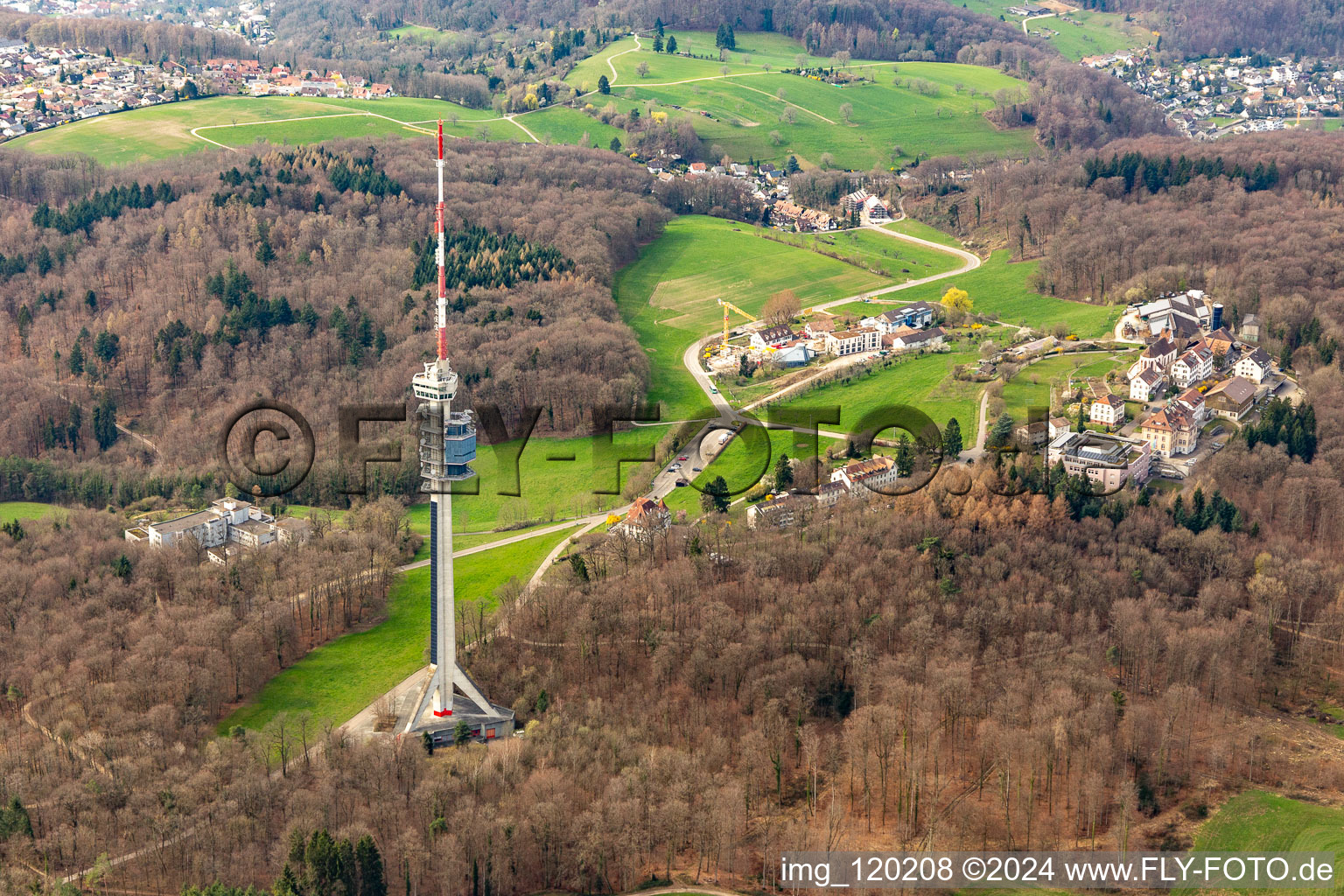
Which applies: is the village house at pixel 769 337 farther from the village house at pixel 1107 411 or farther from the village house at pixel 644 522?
the village house at pixel 644 522

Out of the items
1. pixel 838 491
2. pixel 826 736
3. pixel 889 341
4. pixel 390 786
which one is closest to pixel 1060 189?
pixel 889 341

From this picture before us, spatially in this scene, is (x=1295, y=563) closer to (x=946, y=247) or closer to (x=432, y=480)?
(x=432, y=480)

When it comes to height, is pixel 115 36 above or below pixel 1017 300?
above

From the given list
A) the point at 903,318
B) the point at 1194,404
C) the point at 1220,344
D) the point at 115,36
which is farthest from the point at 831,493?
the point at 115,36

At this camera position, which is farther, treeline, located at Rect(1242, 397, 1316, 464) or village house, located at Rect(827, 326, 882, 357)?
village house, located at Rect(827, 326, 882, 357)

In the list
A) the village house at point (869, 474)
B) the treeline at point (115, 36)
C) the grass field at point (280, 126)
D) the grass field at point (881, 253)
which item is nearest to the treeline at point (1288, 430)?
the village house at point (869, 474)

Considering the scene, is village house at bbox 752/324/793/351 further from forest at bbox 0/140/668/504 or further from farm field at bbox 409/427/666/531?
farm field at bbox 409/427/666/531

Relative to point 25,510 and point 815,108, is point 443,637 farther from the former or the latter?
point 815,108

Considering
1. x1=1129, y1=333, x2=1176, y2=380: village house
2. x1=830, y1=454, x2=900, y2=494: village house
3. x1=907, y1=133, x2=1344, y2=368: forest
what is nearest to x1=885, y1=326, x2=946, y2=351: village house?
x1=907, y1=133, x2=1344, y2=368: forest
